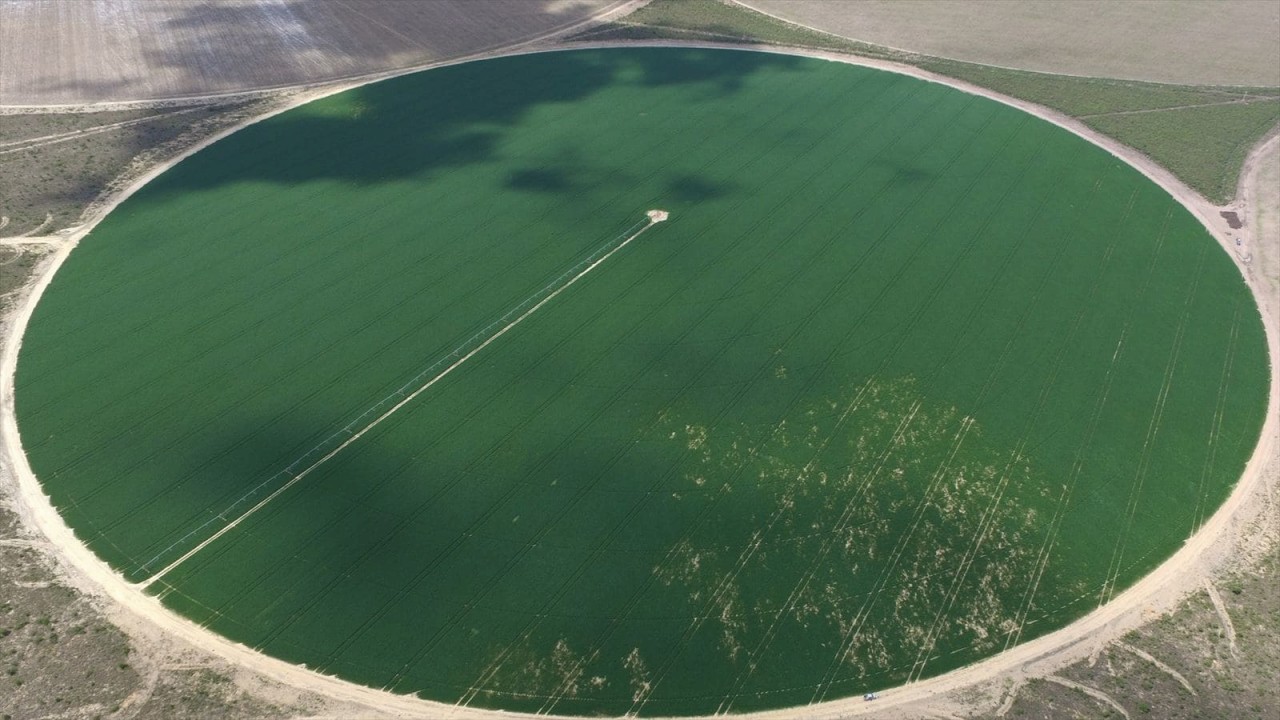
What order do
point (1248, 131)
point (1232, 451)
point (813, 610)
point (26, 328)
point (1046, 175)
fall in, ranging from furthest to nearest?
point (1248, 131) < point (1046, 175) < point (26, 328) < point (1232, 451) < point (813, 610)

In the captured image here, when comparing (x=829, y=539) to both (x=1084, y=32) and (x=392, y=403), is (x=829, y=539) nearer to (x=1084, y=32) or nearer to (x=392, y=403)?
(x=392, y=403)

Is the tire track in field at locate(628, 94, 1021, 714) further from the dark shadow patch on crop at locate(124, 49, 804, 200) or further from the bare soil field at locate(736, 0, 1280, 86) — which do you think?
the bare soil field at locate(736, 0, 1280, 86)

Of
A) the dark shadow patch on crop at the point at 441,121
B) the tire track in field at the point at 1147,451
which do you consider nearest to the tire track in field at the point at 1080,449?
the tire track in field at the point at 1147,451

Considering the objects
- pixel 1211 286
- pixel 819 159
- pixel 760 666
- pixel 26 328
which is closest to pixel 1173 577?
pixel 760 666

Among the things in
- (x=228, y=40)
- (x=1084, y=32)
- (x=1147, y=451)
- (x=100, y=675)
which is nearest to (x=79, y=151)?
(x=228, y=40)

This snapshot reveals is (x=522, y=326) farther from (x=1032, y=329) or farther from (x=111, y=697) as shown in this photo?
(x=1032, y=329)

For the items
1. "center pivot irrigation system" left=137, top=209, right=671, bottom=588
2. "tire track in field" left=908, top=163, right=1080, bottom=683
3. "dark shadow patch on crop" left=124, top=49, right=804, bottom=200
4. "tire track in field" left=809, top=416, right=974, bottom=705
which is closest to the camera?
"tire track in field" left=809, top=416, right=974, bottom=705

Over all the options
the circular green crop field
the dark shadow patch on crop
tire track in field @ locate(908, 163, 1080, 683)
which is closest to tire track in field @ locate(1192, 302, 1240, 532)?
the circular green crop field
